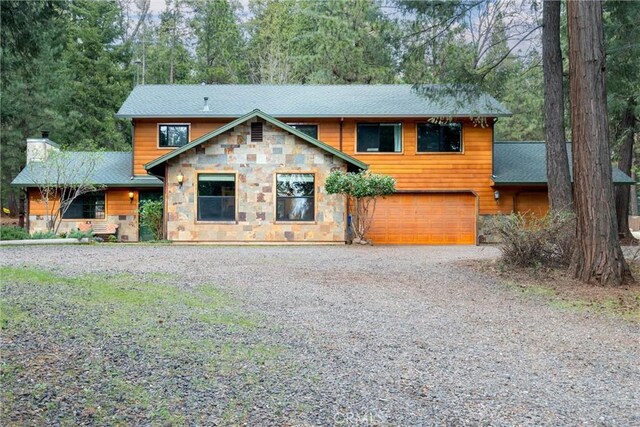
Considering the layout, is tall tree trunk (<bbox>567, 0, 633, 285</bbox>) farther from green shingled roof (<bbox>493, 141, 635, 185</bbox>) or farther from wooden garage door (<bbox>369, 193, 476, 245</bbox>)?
green shingled roof (<bbox>493, 141, 635, 185</bbox>)

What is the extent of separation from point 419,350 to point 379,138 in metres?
15.2

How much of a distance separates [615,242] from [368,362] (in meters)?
5.75

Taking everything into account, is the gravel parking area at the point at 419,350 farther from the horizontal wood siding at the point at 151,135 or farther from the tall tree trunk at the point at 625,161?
the tall tree trunk at the point at 625,161

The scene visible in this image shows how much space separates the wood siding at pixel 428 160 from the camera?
19453 millimetres

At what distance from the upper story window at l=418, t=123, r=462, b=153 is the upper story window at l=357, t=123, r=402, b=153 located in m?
0.78

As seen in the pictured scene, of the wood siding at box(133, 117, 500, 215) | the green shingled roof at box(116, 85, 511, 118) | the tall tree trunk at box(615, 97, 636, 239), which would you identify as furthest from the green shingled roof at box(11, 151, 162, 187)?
the tall tree trunk at box(615, 97, 636, 239)

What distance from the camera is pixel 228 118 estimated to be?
64.3 feet

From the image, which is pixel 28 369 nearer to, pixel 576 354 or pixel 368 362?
pixel 368 362

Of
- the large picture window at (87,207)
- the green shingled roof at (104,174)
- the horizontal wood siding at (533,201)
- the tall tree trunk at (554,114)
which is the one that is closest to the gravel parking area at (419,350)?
the tall tree trunk at (554,114)

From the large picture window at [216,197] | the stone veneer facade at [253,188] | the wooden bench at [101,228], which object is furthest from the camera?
the wooden bench at [101,228]

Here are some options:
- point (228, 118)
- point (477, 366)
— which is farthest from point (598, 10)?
point (228, 118)

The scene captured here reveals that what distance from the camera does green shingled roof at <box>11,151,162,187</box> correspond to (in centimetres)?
1948

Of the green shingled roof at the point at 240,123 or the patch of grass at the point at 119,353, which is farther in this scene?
the green shingled roof at the point at 240,123

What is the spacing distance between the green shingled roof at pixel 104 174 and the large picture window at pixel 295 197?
16.7 ft
